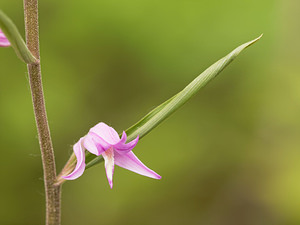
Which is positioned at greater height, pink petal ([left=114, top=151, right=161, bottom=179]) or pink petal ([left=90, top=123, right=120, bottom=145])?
pink petal ([left=90, top=123, right=120, bottom=145])

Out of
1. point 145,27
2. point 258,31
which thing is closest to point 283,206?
point 258,31

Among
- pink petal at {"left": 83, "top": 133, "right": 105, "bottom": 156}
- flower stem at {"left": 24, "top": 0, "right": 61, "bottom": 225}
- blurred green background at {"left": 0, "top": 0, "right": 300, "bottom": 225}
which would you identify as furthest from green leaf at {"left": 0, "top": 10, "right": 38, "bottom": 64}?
blurred green background at {"left": 0, "top": 0, "right": 300, "bottom": 225}

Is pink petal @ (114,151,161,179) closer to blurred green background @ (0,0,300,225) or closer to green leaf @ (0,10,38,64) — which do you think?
green leaf @ (0,10,38,64)

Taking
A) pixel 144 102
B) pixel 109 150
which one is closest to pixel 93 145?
pixel 109 150

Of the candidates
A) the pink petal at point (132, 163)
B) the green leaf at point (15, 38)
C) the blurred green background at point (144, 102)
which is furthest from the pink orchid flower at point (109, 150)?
the blurred green background at point (144, 102)

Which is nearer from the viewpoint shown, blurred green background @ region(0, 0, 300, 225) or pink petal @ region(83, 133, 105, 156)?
pink petal @ region(83, 133, 105, 156)

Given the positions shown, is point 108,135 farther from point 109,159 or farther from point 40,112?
point 40,112

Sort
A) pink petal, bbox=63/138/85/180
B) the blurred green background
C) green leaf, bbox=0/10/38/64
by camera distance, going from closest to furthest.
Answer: green leaf, bbox=0/10/38/64 < pink petal, bbox=63/138/85/180 < the blurred green background
